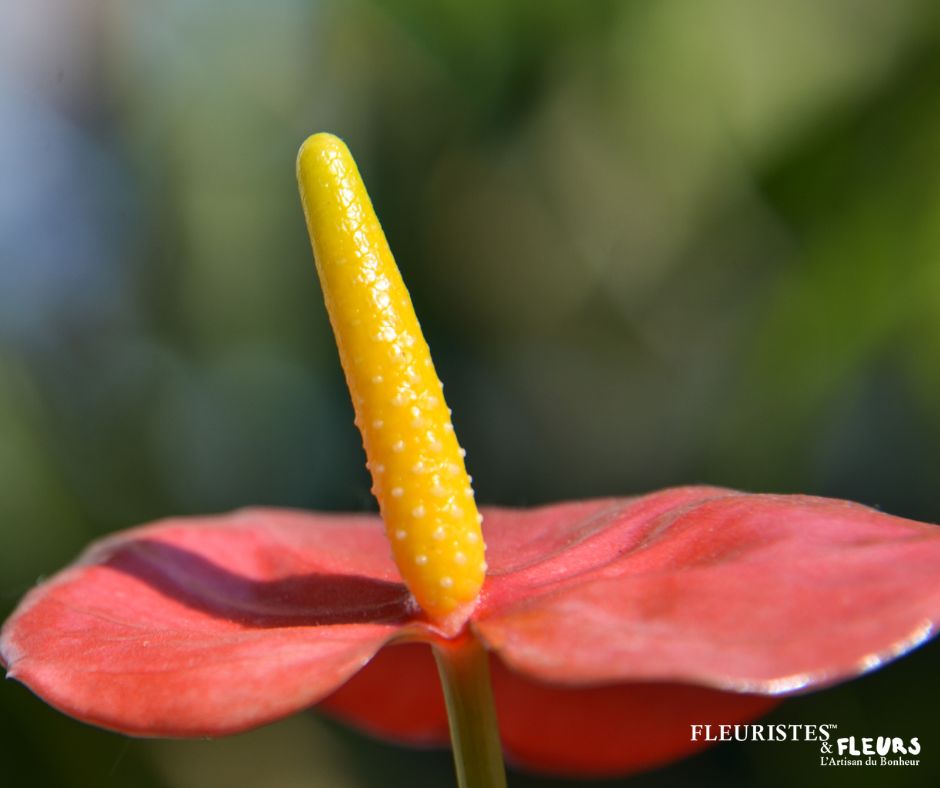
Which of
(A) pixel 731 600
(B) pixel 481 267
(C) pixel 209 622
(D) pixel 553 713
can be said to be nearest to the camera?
(A) pixel 731 600

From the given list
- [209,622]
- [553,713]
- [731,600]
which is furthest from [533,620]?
[553,713]

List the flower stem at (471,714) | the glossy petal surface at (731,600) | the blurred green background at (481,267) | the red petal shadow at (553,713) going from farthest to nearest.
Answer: the blurred green background at (481,267) → the red petal shadow at (553,713) → the flower stem at (471,714) → the glossy petal surface at (731,600)

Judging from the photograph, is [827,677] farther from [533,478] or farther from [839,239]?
[533,478]

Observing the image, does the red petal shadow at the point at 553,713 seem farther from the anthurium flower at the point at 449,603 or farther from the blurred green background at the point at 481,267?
the blurred green background at the point at 481,267

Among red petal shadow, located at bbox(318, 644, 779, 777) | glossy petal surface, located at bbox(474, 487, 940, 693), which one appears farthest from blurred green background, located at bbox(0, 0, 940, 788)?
glossy petal surface, located at bbox(474, 487, 940, 693)

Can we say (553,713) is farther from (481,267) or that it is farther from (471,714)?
(481,267)

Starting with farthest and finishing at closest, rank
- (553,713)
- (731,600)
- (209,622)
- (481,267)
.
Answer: (481,267) → (553,713) → (209,622) → (731,600)

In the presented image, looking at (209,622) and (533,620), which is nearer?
(533,620)

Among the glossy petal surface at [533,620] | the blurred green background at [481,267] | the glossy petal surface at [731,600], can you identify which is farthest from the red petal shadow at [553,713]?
the blurred green background at [481,267]
